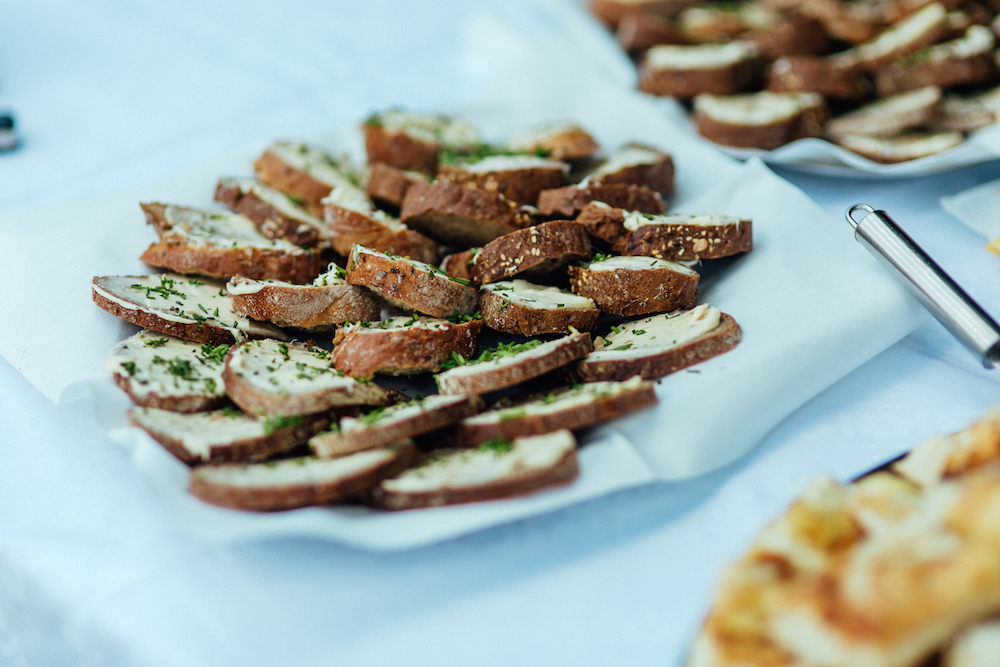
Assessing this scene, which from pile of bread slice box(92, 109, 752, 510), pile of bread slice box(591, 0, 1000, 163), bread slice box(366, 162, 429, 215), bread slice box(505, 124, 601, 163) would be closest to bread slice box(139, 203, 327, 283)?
pile of bread slice box(92, 109, 752, 510)

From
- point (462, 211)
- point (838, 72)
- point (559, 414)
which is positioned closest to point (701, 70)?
point (838, 72)

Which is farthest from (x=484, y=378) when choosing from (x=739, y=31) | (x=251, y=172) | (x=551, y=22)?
(x=551, y=22)

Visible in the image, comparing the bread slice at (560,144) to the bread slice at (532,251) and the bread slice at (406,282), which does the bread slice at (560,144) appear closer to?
the bread slice at (532,251)

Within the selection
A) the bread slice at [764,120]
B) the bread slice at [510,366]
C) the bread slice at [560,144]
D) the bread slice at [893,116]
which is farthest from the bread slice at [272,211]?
the bread slice at [893,116]

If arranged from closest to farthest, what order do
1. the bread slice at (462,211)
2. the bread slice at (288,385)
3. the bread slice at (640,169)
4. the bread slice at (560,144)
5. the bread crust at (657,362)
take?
1. the bread slice at (288,385)
2. the bread crust at (657,362)
3. the bread slice at (462,211)
4. the bread slice at (640,169)
5. the bread slice at (560,144)

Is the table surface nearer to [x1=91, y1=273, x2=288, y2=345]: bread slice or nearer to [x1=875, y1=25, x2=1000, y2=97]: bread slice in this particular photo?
[x1=91, y1=273, x2=288, y2=345]: bread slice

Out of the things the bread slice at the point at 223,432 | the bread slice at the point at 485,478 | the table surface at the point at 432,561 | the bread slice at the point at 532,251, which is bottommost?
the table surface at the point at 432,561

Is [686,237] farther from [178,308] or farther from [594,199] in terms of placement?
[178,308]
